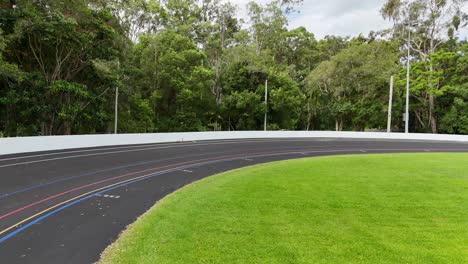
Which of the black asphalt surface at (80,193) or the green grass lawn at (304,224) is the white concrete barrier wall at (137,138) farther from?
the green grass lawn at (304,224)

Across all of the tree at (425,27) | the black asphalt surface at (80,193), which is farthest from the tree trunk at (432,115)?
the black asphalt surface at (80,193)

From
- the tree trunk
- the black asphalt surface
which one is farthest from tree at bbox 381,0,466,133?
the black asphalt surface

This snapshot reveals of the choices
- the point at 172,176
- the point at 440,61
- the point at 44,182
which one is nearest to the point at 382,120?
the point at 440,61

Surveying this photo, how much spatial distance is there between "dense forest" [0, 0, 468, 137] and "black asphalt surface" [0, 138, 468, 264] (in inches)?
489

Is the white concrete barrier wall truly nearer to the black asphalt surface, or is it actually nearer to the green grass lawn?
the black asphalt surface

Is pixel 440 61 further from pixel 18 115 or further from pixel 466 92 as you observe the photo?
pixel 18 115

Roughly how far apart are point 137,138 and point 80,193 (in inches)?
630

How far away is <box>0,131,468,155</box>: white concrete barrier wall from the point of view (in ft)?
60.1

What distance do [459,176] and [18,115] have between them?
30.6 m

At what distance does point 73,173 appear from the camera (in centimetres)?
1261

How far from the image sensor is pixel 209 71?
41062 millimetres

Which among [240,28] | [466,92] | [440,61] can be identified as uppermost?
[240,28]

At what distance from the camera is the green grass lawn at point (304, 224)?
513 centimetres

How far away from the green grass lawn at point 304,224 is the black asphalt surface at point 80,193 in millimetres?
719
